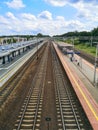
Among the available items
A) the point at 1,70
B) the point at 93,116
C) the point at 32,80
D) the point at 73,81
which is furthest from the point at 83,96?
the point at 1,70

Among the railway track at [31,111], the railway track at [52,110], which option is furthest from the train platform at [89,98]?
the railway track at [31,111]

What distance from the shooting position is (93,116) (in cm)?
1734

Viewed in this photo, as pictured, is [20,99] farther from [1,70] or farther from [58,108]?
[1,70]

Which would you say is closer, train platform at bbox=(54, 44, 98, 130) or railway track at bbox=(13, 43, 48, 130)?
railway track at bbox=(13, 43, 48, 130)

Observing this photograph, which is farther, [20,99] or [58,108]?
[20,99]

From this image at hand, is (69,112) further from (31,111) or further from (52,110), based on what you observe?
(31,111)

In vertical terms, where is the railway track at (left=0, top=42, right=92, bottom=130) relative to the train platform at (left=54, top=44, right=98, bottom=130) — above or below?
below

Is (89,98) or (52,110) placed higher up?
(89,98)

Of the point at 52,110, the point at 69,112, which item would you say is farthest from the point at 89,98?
the point at 52,110

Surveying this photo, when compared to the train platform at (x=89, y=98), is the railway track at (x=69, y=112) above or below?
below

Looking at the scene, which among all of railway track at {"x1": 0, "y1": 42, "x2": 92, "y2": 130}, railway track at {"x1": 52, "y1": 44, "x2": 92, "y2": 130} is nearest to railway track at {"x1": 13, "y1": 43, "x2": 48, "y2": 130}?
railway track at {"x1": 0, "y1": 42, "x2": 92, "y2": 130}

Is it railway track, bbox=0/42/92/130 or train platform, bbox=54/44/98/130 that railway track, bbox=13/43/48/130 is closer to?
railway track, bbox=0/42/92/130

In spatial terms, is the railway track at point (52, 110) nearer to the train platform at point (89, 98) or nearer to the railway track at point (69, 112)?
the railway track at point (69, 112)

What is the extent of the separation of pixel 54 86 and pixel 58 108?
9157 mm
